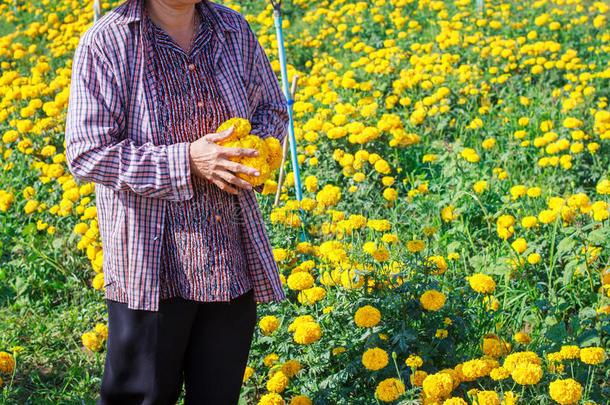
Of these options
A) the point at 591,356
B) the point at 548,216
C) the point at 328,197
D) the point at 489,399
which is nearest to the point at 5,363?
the point at 328,197

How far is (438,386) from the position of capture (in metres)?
2.00

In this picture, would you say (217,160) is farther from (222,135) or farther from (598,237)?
(598,237)

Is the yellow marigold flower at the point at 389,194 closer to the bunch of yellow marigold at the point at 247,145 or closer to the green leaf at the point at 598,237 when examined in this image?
the green leaf at the point at 598,237

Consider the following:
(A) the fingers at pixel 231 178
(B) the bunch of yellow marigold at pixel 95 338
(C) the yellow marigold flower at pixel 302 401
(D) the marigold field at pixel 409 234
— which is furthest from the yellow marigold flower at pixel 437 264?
(B) the bunch of yellow marigold at pixel 95 338

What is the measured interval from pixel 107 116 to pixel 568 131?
3.63 meters

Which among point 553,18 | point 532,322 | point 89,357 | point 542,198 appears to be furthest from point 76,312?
point 553,18

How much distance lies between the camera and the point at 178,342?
192 cm

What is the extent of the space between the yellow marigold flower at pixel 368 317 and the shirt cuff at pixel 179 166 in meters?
0.91

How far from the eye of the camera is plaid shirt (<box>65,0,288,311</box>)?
1716 mm

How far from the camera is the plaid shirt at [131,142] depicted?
1716 millimetres

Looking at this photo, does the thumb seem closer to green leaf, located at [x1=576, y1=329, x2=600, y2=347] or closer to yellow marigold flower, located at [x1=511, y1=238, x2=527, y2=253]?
green leaf, located at [x1=576, y1=329, x2=600, y2=347]

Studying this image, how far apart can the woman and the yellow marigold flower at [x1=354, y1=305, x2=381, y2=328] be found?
404mm

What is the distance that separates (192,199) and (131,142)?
0.81ft

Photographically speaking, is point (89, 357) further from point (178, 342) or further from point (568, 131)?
point (568, 131)
